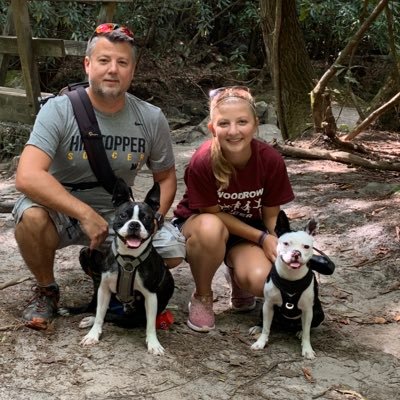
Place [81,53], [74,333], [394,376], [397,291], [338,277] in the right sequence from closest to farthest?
[394,376], [74,333], [397,291], [338,277], [81,53]

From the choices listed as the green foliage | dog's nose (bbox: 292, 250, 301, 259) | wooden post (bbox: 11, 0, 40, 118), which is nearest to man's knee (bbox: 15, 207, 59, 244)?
dog's nose (bbox: 292, 250, 301, 259)

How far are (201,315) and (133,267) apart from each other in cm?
54

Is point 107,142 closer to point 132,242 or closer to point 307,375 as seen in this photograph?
point 132,242

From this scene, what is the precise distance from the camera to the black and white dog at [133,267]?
2.80 meters

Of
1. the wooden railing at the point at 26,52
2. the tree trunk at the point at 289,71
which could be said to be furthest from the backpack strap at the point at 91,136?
the tree trunk at the point at 289,71

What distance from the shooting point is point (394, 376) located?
112 inches

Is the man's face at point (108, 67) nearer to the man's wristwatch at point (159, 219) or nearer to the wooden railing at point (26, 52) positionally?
the man's wristwatch at point (159, 219)

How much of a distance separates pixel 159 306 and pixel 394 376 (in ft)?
3.78

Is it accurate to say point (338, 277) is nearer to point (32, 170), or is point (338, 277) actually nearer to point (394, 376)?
point (394, 376)

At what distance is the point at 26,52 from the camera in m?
5.96

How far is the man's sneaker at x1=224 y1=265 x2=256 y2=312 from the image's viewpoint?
3467 mm

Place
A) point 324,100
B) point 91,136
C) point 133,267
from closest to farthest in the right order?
point 133,267 → point 91,136 → point 324,100

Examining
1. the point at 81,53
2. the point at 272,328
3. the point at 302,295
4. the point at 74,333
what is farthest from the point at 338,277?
the point at 81,53

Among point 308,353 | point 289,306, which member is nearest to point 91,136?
point 289,306
